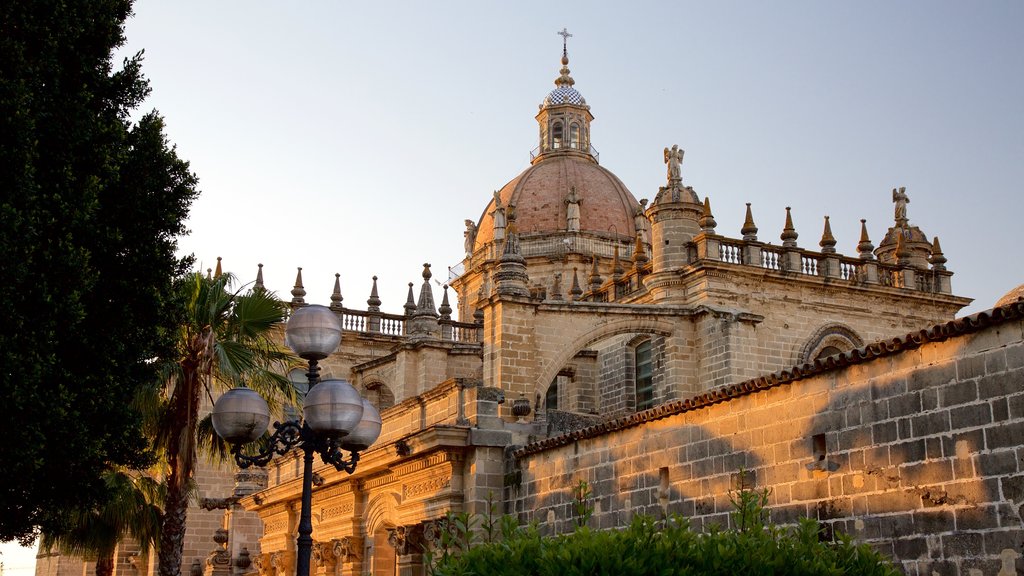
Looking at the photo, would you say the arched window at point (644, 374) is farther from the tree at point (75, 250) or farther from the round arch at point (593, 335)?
the tree at point (75, 250)

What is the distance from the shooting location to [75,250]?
448 inches

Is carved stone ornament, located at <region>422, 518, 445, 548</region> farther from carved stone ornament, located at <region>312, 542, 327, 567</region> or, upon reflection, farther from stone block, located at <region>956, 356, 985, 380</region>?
stone block, located at <region>956, 356, 985, 380</region>

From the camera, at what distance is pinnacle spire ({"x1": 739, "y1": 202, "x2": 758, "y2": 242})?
94.1 feet

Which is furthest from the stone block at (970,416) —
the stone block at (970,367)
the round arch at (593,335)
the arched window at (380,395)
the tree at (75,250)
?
the arched window at (380,395)

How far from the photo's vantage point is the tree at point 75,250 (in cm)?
1090

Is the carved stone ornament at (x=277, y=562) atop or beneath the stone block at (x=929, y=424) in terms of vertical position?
beneath

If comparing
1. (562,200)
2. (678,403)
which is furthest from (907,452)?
(562,200)

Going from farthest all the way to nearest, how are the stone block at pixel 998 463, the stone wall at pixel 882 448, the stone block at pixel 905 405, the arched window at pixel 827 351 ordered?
the arched window at pixel 827 351, the stone block at pixel 905 405, the stone wall at pixel 882 448, the stone block at pixel 998 463

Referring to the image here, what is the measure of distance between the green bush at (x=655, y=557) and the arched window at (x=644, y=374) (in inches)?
798

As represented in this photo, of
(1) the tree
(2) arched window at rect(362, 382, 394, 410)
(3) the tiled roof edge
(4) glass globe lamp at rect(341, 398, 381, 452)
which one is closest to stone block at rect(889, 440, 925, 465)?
(3) the tiled roof edge

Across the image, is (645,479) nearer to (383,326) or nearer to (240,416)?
(240,416)

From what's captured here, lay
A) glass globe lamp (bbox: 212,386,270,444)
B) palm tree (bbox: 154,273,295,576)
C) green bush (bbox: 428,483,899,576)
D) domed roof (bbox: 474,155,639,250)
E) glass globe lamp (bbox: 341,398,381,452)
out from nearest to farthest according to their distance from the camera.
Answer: green bush (bbox: 428,483,899,576) → glass globe lamp (bbox: 212,386,270,444) → glass globe lamp (bbox: 341,398,381,452) → palm tree (bbox: 154,273,295,576) → domed roof (bbox: 474,155,639,250)

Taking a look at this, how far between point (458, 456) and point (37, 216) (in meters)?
8.59

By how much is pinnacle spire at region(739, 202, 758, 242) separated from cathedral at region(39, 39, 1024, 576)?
42mm
